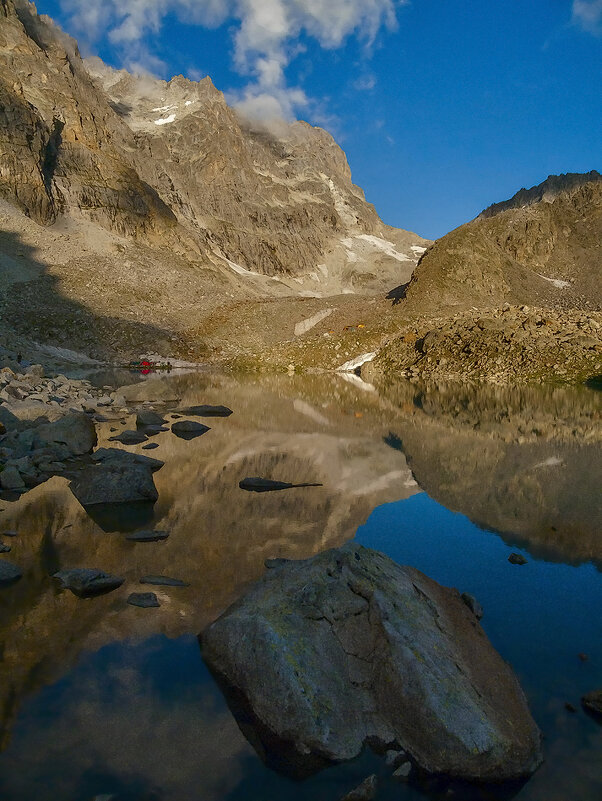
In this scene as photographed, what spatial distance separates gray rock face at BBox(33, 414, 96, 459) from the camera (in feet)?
46.6

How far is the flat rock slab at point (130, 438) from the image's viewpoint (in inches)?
648

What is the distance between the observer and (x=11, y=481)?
11.5 m

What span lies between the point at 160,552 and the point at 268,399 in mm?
20873

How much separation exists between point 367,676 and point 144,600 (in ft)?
10.6

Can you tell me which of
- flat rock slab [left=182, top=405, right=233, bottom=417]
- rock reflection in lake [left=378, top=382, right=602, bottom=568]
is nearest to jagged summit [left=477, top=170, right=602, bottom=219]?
rock reflection in lake [left=378, top=382, right=602, bottom=568]

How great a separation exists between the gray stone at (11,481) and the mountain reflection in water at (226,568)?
28.6 inches

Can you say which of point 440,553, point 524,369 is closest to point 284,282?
point 524,369

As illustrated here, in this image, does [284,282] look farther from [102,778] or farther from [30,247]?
[102,778]

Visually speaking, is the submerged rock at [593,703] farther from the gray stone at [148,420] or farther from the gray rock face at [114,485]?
the gray stone at [148,420]

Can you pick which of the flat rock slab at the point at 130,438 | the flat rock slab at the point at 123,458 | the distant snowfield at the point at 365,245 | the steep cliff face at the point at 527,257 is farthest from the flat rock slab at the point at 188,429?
the distant snowfield at the point at 365,245

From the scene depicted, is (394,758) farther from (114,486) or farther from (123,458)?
(123,458)

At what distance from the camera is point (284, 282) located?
152750mm

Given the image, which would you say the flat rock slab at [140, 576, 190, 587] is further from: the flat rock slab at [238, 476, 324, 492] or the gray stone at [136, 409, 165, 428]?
the gray stone at [136, 409, 165, 428]

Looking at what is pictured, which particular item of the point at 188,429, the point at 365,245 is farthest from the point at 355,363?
the point at 365,245
